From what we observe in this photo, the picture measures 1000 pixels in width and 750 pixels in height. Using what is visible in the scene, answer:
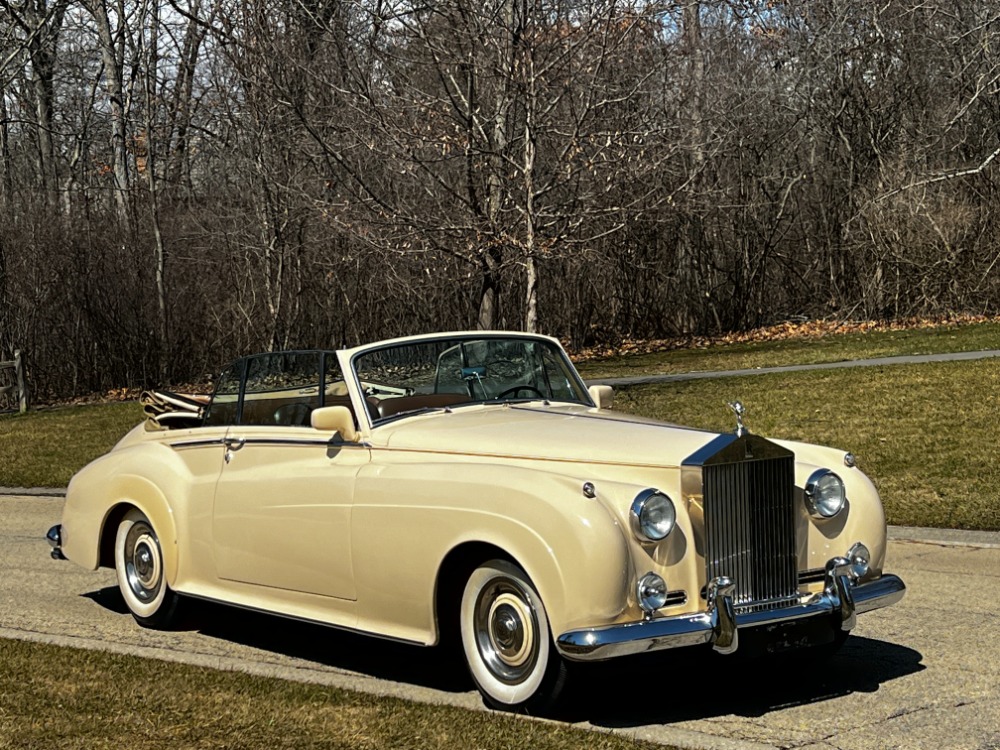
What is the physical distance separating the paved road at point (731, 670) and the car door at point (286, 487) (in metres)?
0.50

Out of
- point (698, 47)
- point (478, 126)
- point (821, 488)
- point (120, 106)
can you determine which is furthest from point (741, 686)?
point (120, 106)

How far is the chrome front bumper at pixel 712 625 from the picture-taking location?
18.4 ft

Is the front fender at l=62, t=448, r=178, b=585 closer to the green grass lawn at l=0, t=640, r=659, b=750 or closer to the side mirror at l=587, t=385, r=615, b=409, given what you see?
the green grass lawn at l=0, t=640, r=659, b=750

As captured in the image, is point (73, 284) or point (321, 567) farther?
point (73, 284)

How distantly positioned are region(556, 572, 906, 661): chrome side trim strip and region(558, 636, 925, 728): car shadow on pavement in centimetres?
16

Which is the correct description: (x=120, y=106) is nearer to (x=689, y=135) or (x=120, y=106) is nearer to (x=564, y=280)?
(x=564, y=280)

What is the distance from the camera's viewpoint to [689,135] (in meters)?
21.2

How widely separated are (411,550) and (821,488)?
1.89 m

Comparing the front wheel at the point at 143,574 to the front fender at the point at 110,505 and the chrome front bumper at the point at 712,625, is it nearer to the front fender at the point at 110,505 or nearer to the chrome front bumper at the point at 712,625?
the front fender at the point at 110,505

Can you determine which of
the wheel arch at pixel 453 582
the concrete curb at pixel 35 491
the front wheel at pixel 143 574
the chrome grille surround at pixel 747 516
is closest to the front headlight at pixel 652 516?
the chrome grille surround at pixel 747 516

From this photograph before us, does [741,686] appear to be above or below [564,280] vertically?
below

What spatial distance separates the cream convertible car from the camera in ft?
19.1

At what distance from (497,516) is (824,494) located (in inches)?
61.5

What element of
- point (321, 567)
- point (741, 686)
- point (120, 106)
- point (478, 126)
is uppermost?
point (120, 106)
